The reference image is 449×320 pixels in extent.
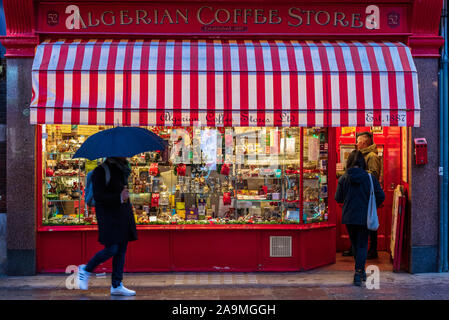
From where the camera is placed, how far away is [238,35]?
332 inches

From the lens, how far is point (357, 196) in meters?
7.53

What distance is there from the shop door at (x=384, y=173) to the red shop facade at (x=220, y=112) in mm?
1044

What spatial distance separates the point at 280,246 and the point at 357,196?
1.67 m

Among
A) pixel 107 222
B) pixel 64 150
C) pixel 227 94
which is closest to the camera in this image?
pixel 107 222

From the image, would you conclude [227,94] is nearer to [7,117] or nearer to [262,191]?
[262,191]

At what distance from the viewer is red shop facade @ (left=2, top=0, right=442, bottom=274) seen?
8.00m

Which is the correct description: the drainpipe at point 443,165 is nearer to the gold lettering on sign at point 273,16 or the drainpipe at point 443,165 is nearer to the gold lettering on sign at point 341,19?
the gold lettering on sign at point 341,19

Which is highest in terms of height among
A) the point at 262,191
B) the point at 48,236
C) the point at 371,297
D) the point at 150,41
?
the point at 150,41

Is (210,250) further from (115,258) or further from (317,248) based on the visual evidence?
(115,258)

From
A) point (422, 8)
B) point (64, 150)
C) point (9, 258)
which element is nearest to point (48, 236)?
point (9, 258)

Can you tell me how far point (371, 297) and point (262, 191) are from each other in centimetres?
261

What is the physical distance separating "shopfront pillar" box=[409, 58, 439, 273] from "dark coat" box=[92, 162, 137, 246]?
4.63m

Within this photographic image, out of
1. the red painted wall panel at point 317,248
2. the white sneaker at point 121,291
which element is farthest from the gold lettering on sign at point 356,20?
the white sneaker at point 121,291

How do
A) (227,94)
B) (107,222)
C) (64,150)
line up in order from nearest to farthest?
1. (107,222)
2. (227,94)
3. (64,150)
